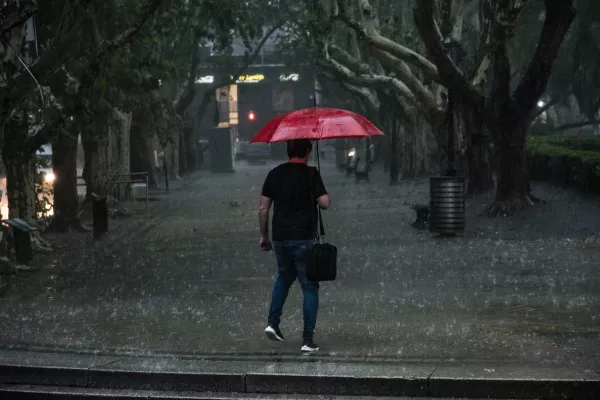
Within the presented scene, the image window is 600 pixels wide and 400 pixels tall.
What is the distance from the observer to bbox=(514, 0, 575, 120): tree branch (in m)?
24.3

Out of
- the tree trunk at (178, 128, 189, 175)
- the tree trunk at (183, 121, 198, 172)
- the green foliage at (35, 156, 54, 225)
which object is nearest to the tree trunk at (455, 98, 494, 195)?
the green foliage at (35, 156, 54, 225)

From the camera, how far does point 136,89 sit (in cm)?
2736

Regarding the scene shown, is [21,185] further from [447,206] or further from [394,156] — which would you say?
[394,156]

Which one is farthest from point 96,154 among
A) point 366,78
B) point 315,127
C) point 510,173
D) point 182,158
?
point 182,158

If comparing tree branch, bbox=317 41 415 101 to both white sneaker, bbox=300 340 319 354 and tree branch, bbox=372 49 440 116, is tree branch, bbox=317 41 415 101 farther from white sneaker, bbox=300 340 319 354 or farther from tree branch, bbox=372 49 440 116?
white sneaker, bbox=300 340 319 354

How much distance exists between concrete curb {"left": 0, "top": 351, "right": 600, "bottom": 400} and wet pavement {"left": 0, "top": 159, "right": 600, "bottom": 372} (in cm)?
49

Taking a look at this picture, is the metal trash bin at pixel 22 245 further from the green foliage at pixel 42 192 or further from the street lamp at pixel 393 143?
the street lamp at pixel 393 143

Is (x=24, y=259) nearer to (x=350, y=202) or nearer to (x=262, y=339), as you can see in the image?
(x=262, y=339)

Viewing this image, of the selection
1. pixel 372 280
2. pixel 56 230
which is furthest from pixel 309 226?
pixel 56 230

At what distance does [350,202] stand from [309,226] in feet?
78.9

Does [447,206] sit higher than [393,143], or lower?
lower

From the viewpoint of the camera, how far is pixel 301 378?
28.4ft

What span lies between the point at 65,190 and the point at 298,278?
53.1ft

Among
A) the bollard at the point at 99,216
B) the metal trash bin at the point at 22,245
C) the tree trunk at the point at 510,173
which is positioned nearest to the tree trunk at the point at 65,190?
the bollard at the point at 99,216
